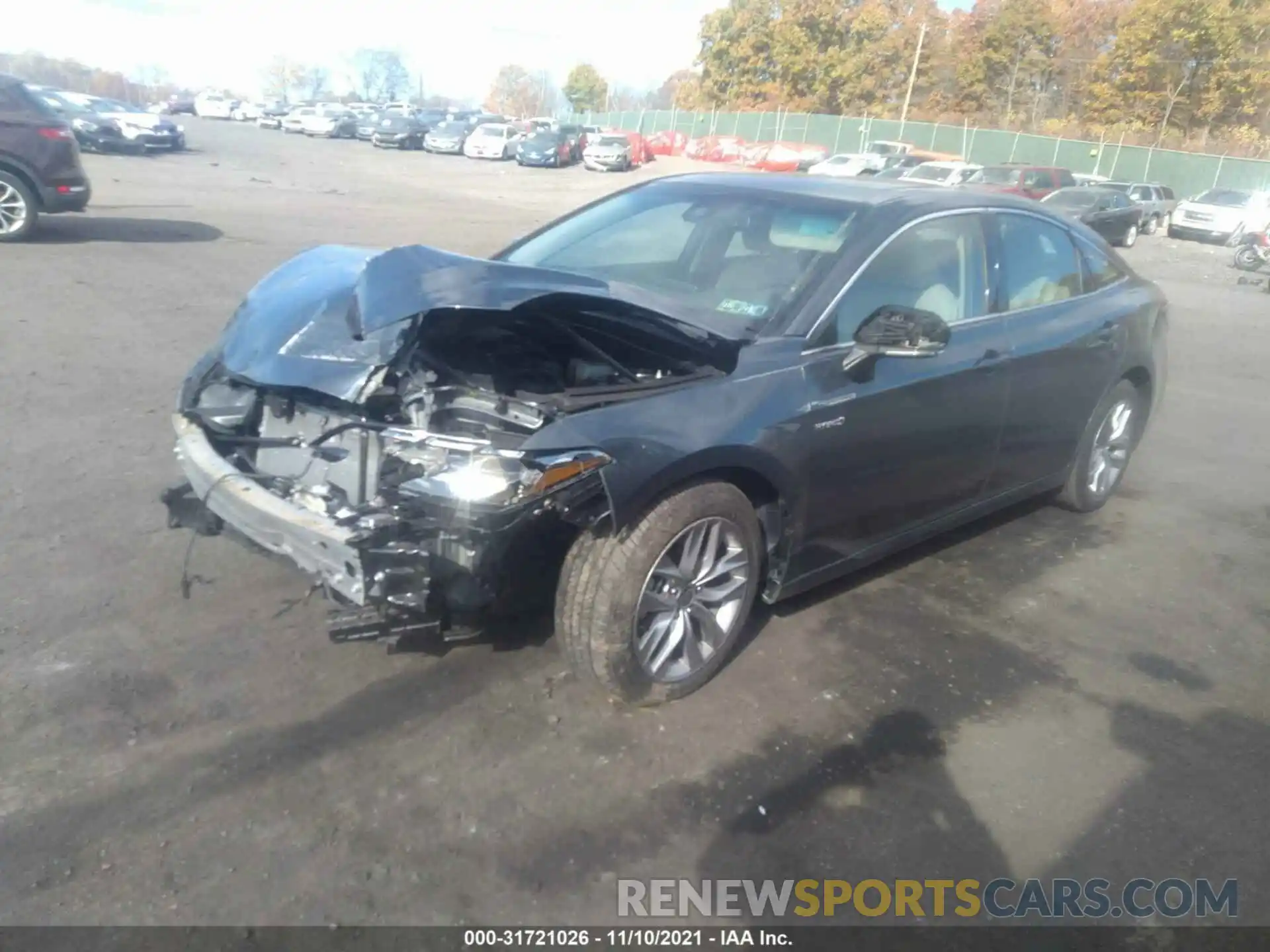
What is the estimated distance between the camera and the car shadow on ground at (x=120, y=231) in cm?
1259

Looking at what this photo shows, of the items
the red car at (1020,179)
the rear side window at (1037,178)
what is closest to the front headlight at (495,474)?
the red car at (1020,179)

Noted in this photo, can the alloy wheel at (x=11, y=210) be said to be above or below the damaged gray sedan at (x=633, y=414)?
below

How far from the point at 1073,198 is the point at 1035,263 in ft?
71.0

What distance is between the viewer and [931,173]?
27.1 metres

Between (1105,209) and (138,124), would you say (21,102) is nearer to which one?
(138,124)

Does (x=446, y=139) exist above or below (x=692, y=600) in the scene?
below

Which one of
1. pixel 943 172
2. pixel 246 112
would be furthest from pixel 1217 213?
pixel 246 112

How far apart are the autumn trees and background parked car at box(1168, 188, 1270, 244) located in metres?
20.6

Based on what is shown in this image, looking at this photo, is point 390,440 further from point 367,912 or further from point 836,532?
point 836,532

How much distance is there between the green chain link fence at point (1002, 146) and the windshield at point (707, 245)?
40956 mm

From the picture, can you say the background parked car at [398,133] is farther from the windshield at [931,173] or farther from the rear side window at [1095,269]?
the rear side window at [1095,269]

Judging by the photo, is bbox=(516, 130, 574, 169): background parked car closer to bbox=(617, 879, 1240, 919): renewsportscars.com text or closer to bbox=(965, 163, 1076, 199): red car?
bbox=(965, 163, 1076, 199): red car

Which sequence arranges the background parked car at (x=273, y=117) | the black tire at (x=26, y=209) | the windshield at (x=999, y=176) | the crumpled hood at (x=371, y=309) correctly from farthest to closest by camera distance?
the background parked car at (x=273, y=117), the windshield at (x=999, y=176), the black tire at (x=26, y=209), the crumpled hood at (x=371, y=309)

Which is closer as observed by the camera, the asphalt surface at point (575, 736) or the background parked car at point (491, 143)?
the asphalt surface at point (575, 736)
